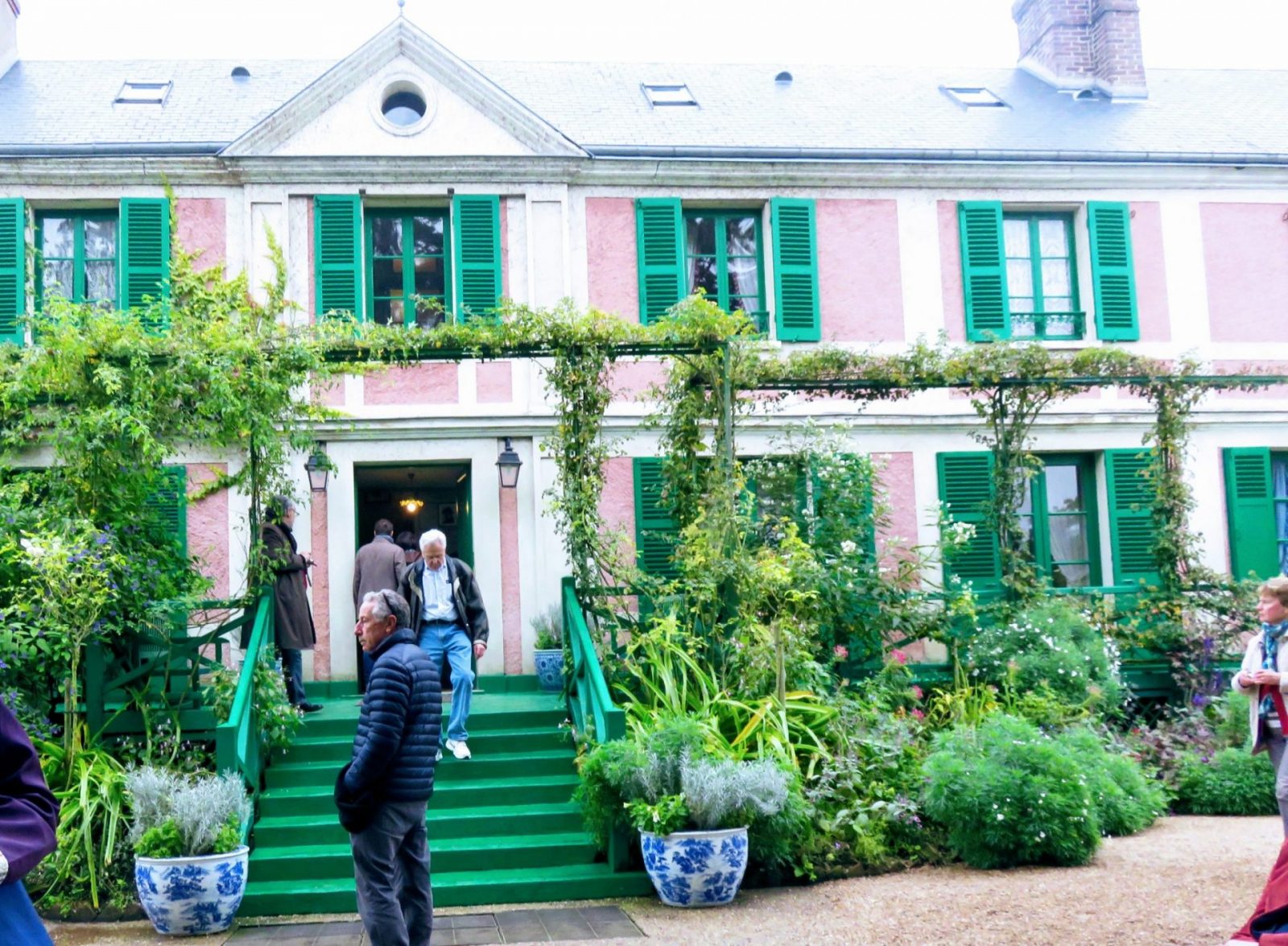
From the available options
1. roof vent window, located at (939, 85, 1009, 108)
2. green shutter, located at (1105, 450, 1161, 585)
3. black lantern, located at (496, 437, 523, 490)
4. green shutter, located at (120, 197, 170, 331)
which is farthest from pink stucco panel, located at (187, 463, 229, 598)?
roof vent window, located at (939, 85, 1009, 108)

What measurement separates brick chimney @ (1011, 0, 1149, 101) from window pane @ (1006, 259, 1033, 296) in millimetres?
3439

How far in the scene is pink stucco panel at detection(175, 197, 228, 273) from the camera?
12023 millimetres

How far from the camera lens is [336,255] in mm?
12086

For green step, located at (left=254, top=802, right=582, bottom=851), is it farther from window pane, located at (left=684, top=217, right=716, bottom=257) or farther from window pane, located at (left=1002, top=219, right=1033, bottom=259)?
window pane, located at (left=1002, top=219, right=1033, bottom=259)

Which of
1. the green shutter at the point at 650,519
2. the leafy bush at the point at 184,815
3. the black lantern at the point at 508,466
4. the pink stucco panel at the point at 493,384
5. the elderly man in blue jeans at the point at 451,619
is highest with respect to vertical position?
the pink stucco panel at the point at 493,384

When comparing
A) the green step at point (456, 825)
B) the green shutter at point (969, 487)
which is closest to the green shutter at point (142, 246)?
the green step at point (456, 825)

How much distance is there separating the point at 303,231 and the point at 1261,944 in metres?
10.3

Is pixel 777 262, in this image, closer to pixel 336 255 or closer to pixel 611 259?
pixel 611 259

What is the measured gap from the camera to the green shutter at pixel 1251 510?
1296 centimetres

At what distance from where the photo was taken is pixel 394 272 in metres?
12.4

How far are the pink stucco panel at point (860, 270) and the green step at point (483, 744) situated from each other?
5.68 meters

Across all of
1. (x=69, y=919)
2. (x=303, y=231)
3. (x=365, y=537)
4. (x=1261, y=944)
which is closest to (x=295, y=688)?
(x=69, y=919)

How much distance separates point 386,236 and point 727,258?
3420 millimetres

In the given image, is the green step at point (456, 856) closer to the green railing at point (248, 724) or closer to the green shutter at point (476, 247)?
the green railing at point (248, 724)
